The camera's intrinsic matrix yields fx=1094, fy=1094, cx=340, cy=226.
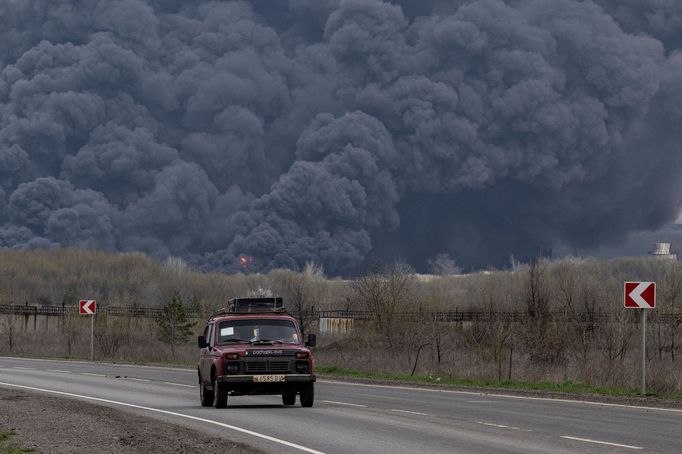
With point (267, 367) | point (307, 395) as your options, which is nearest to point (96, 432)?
point (267, 367)

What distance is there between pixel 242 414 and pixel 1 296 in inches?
4081

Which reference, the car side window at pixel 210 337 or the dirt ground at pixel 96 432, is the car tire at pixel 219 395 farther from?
the dirt ground at pixel 96 432

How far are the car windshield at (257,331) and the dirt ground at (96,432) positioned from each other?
3.36 meters

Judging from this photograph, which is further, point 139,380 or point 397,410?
point 139,380

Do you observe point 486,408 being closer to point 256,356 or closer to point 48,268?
point 256,356

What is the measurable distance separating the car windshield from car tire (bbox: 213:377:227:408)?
129cm

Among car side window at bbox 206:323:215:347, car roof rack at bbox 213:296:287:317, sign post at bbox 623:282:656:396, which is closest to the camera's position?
car side window at bbox 206:323:215:347

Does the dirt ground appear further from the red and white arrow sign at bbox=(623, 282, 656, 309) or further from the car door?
the red and white arrow sign at bbox=(623, 282, 656, 309)

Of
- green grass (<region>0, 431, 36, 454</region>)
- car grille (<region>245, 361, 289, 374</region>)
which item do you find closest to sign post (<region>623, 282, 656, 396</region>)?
car grille (<region>245, 361, 289, 374</region>)

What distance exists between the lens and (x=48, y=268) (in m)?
144

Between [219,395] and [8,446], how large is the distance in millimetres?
8862

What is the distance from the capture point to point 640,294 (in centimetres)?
3083

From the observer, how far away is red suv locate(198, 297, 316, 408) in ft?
81.7

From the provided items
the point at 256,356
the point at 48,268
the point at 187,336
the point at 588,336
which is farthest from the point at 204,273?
the point at 256,356
